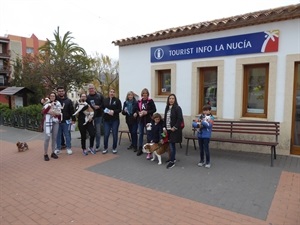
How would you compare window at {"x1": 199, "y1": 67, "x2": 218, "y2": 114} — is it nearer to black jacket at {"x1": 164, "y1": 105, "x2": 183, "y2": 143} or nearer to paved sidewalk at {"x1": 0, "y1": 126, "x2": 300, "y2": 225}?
paved sidewalk at {"x1": 0, "y1": 126, "x2": 300, "y2": 225}

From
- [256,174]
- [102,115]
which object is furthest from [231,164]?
[102,115]

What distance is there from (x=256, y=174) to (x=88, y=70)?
53.4 ft

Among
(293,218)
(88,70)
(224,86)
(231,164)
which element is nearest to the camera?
(293,218)

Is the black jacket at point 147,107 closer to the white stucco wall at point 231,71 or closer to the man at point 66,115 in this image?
the white stucco wall at point 231,71

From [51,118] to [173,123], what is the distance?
323 centimetres

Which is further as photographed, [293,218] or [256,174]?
[256,174]

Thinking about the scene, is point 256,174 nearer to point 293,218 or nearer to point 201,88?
point 293,218

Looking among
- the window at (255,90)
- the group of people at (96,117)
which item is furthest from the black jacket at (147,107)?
the window at (255,90)

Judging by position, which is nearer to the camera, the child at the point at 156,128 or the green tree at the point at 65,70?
the child at the point at 156,128

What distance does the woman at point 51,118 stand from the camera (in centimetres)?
643

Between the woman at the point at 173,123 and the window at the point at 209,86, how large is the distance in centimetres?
216

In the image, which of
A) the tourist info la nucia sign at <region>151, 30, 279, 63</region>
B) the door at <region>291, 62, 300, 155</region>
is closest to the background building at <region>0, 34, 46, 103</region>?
the tourist info la nucia sign at <region>151, 30, 279, 63</region>

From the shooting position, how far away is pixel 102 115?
23.9ft

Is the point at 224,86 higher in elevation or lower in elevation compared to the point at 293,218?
higher
